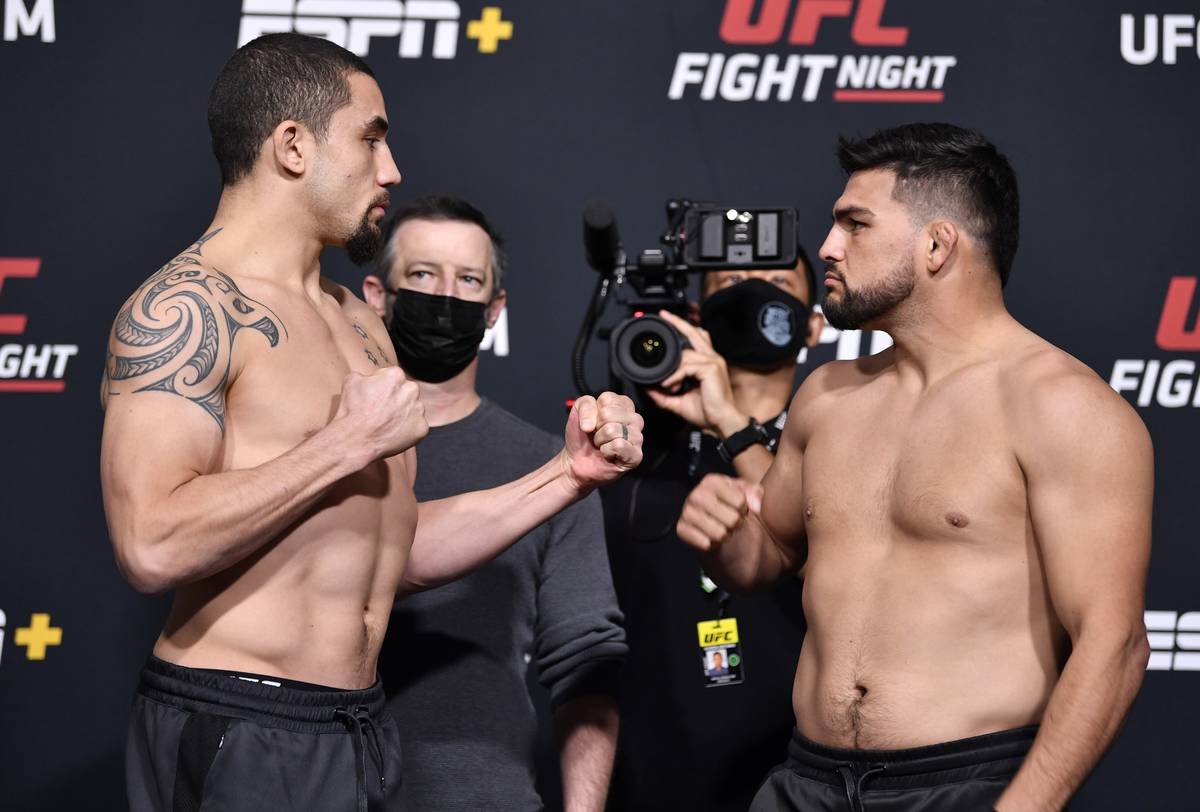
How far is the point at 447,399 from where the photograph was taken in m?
2.51

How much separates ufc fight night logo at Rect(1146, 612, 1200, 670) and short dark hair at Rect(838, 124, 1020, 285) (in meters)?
1.21

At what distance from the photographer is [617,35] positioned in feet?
10.2

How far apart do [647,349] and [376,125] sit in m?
0.69

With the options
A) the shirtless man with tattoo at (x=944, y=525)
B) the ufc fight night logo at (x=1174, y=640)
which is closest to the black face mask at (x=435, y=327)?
the shirtless man with tattoo at (x=944, y=525)

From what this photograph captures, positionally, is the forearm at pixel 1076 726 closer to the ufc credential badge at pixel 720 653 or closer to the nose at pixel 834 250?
the nose at pixel 834 250

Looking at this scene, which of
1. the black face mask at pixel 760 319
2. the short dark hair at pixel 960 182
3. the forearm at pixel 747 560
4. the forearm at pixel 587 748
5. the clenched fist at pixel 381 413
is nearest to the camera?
the clenched fist at pixel 381 413

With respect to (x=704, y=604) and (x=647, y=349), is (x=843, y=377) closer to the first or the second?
(x=647, y=349)

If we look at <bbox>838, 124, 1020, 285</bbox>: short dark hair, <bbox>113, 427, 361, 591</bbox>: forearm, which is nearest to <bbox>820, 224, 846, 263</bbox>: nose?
<bbox>838, 124, 1020, 285</bbox>: short dark hair

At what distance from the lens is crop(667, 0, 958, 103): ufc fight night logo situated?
10.1 feet

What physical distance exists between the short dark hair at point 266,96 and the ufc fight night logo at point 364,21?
1.13m

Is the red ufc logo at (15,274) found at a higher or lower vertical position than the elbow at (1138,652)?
higher

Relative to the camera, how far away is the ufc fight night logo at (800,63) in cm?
307

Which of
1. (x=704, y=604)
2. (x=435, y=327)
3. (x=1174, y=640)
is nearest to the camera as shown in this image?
(x=435, y=327)

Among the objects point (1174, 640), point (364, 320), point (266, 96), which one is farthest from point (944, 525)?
point (1174, 640)
